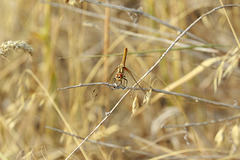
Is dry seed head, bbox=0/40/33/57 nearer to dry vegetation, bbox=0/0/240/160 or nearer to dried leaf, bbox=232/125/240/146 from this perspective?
dry vegetation, bbox=0/0/240/160

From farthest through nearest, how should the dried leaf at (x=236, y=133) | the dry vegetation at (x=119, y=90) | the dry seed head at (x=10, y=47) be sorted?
1. the dry vegetation at (x=119, y=90)
2. the dried leaf at (x=236, y=133)
3. the dry seed head at (x=10, y=47)

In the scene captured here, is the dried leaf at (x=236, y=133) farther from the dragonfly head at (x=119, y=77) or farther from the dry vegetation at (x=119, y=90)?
the dragonfly head at (x=119, y=77)

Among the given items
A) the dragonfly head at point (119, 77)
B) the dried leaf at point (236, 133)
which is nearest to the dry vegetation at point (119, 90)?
the dried leaf at point (236, 133)

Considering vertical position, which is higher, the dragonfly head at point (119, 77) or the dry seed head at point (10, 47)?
the dry seed head at point (10, 47)

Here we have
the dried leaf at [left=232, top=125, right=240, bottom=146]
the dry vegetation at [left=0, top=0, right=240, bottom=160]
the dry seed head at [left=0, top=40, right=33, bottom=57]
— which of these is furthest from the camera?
the dry vegetation at [left=0, top=0, right=240, bottom=160]

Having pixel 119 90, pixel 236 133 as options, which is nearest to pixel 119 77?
pixel 236 133

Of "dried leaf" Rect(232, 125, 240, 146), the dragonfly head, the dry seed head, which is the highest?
the dry seed head

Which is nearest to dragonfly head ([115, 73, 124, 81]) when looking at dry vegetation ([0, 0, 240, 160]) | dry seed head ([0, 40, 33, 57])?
dry seed head ([0, 40, 33, 57])

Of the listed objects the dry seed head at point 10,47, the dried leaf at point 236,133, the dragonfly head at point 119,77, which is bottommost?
the dried leaf at point 236,133

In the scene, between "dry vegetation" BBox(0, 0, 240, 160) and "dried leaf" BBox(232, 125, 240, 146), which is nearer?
"dried leaf" BBox(232, 125, 240, 146)
